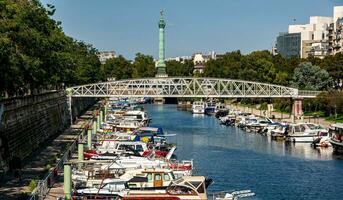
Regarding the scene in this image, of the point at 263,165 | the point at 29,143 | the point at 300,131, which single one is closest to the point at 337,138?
the point at 263,165

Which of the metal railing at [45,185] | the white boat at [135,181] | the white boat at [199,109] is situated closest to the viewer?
the metal railing at [45,185]

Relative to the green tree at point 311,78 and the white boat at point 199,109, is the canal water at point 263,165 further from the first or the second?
the white boat at point 199,109

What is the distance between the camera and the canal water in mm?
45781

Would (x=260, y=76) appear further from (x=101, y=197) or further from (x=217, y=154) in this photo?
(x=101, y=197)

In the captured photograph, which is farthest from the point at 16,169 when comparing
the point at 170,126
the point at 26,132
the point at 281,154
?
the point at 170,126

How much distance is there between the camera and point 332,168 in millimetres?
54906

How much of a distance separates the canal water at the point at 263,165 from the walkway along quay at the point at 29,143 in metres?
10.5

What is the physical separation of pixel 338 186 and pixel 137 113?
58183 millimetres

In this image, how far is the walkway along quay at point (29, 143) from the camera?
3997 centimetres

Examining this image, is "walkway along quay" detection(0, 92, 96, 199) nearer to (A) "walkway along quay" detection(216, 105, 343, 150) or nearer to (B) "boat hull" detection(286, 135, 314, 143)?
(A) "walkway along quay" detection(216, 105, 343, 150)

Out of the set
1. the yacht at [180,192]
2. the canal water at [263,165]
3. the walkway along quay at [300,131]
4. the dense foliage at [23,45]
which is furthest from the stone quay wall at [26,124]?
the walkway along quay at [300,131]

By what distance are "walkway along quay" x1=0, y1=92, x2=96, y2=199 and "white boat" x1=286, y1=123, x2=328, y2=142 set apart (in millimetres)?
22324

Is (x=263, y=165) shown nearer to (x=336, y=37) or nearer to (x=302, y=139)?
(x=302, y=139)

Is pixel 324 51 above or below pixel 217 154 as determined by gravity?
above
